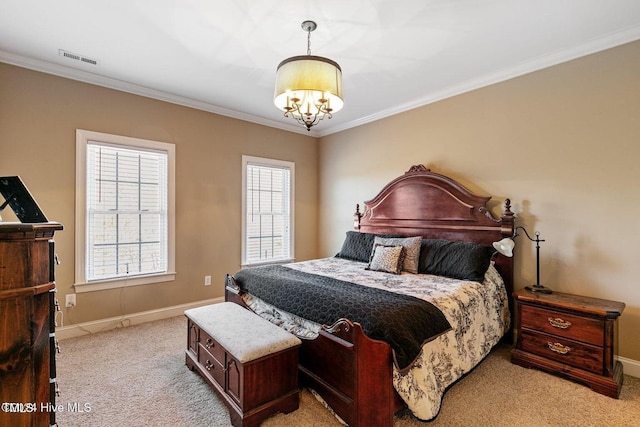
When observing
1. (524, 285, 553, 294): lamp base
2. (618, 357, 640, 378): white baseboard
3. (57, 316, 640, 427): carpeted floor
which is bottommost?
(57, 316, 640, 427): carpeted floor

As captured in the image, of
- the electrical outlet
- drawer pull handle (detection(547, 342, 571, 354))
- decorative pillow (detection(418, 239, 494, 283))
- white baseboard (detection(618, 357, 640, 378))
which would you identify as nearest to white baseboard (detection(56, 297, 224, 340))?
the electrical outlet

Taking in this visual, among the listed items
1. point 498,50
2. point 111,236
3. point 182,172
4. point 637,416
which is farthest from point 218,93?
point 637,416

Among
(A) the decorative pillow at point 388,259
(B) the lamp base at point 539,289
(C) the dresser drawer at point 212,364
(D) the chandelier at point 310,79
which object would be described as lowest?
(C) the dresser drawer at point 212,364

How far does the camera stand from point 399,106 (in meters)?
3.98

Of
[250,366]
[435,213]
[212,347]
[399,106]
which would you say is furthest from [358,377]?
[399,106]

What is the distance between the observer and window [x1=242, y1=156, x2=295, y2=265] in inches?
173

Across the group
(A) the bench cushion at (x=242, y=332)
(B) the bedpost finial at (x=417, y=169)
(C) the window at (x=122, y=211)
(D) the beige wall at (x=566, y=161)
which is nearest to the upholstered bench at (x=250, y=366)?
(A) the bench cushion at (x=242, y=332)

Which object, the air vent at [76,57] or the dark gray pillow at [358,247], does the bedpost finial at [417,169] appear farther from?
the air vent at [76,57]

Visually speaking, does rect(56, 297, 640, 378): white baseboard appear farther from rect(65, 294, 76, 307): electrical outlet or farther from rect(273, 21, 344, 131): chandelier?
rect(273, 21, 344, 131): chandelier

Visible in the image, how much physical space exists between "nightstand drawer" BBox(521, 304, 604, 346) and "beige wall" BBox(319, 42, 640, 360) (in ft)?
1.69

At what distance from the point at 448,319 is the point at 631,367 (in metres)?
1.70

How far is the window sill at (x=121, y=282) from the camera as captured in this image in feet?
10.3

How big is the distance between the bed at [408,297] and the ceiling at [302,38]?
126 centimetres

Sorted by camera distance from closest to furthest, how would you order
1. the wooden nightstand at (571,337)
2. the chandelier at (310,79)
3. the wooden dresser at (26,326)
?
1. the wooden dresser at (26,326)
2. the chandelier at (310,79)
3. the wooden nightstand at (571,337)
